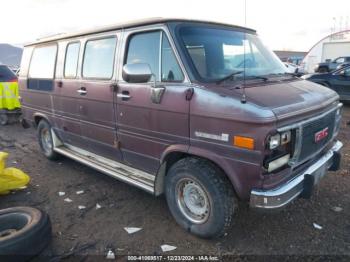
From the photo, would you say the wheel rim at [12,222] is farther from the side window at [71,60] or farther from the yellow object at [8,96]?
the yellow object at [8,96]

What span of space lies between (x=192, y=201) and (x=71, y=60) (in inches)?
124

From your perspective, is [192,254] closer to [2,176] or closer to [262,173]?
[262,173]

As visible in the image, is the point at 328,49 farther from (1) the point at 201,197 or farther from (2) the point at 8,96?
(1) the point at 201,197

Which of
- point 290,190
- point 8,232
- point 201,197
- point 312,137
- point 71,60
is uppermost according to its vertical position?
point 71,60

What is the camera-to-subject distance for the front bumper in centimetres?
280

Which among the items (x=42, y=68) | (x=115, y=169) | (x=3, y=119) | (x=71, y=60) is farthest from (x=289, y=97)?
(x=3, y=119)

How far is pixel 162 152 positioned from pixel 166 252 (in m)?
1.10

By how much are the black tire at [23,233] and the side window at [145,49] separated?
6.70 ft

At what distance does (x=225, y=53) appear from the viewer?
3688mm

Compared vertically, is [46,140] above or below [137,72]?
below

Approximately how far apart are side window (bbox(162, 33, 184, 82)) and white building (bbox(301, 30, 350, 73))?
105 ft

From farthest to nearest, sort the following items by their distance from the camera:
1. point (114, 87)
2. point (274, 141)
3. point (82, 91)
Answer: point (82, 91), point (114, 87), point (274, 141)

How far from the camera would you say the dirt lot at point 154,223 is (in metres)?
3.29

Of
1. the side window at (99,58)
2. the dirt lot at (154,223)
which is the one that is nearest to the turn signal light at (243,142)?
the dirt lot at (154,223)
